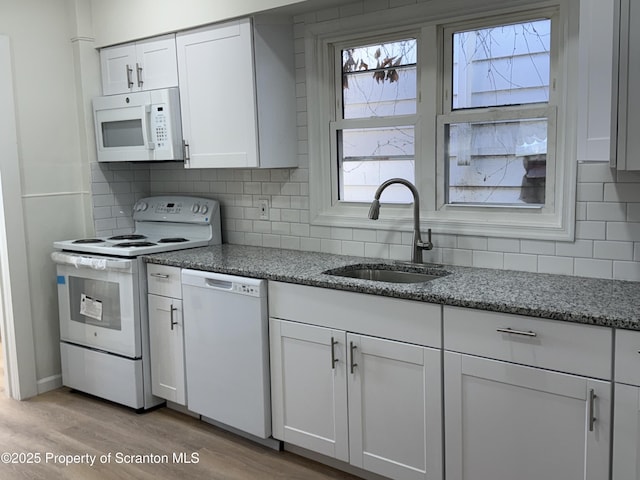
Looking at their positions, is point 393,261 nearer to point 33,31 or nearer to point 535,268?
point 535,268

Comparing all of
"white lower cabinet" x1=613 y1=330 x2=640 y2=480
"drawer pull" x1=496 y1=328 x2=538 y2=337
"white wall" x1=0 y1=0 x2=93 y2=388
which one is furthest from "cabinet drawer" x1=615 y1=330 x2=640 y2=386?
"white wall" x1=0 y1=0 x2=93 y2=388

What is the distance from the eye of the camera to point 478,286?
2.51m

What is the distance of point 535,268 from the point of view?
280 cm

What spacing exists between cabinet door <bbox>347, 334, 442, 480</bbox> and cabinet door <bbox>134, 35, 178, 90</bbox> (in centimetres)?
194

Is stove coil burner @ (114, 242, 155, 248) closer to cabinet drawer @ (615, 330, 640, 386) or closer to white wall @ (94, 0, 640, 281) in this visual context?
white wall @ (94, 0, 640, 281)

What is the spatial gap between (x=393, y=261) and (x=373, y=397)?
2.57 feet

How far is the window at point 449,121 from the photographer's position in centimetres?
274

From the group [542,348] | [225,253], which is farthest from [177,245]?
[542,348]

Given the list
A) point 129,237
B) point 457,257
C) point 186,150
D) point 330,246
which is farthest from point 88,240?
point 457,257

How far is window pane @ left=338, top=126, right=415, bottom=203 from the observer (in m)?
3.24

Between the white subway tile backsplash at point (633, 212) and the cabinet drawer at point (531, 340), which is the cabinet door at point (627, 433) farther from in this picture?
the white subway tile backsplash at point (633, 212)

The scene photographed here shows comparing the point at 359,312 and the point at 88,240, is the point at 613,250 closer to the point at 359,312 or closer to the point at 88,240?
the point at 359,312

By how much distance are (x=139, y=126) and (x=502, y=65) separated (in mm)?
2101

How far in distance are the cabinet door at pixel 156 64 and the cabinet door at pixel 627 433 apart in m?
2.78
